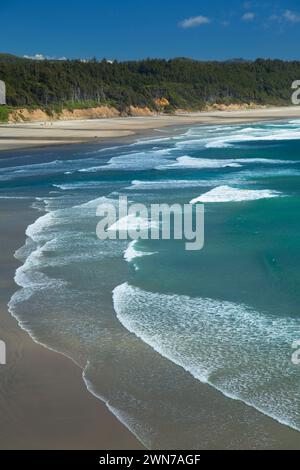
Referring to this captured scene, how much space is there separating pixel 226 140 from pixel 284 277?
38.2 metres

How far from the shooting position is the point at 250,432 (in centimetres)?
702

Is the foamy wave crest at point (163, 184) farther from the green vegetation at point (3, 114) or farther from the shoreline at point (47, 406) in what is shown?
the green vegetation at point (3, 114)

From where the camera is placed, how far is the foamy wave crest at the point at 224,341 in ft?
26.1

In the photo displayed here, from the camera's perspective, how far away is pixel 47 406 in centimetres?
762

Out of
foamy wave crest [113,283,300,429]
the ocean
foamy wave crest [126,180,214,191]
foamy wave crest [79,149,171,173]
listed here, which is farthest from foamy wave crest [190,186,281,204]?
foamy wave crest [113,283,300,429]

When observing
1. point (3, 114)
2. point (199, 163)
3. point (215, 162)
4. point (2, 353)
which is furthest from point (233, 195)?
point (3, 114)

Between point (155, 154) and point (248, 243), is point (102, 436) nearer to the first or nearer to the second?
point (248, 243)

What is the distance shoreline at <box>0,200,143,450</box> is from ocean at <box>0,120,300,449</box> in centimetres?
18

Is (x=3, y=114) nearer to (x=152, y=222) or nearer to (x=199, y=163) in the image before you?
(x=199, y=163)

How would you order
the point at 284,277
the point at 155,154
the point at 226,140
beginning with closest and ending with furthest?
the point at 284,277
the point at 155,154
the point at 226,140

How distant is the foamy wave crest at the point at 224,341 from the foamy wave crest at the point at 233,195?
9.89 m

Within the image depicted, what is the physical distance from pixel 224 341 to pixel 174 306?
1760 millimetres

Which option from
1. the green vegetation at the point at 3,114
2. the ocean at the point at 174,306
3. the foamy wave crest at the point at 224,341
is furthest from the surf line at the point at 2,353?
the green vegetation at the point at 3,114
